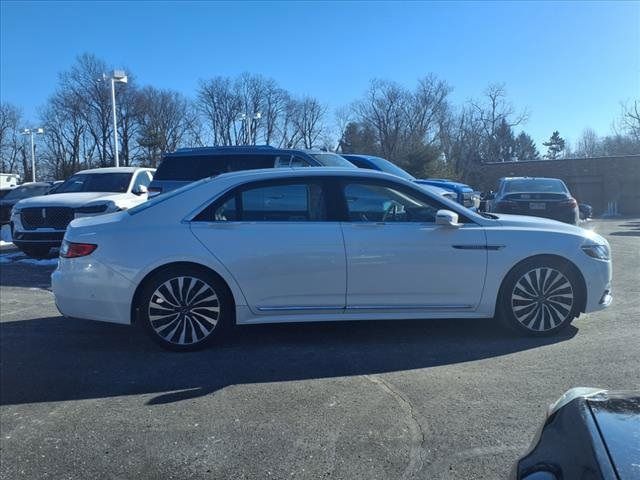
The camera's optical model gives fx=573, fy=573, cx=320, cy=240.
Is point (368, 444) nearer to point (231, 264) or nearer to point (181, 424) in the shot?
point (181, 424)

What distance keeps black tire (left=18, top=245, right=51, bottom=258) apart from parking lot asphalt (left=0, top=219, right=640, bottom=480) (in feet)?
17.1

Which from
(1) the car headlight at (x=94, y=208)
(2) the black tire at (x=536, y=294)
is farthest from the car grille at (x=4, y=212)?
(2) the black tire at (x=536, y=294)

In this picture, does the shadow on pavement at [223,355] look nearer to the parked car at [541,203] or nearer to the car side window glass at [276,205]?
the car side window glass at [276,205]

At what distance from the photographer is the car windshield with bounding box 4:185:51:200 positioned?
61.7 feet

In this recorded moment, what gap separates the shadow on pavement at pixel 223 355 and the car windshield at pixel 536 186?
316 inches

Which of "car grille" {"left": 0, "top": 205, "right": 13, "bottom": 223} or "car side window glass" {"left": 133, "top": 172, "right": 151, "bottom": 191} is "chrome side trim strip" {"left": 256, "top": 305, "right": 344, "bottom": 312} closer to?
"car side window glass" {"left": 133, "top": 172, "right": 151, "bottom": 191}

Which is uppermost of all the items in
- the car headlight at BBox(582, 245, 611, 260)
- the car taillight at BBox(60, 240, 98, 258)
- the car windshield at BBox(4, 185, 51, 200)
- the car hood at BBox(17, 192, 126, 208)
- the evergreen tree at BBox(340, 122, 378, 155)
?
the evergreen tree at BBox(340, 122, 378, 155)

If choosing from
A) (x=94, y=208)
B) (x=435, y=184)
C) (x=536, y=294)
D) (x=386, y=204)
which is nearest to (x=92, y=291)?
(x=386, y=204)

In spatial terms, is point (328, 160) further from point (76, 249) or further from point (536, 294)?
point (76, 249)

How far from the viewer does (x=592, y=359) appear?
4.69 metres

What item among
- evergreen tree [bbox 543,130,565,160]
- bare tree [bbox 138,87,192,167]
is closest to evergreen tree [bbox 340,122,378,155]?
bare tree [bbox 138,87,192,167]

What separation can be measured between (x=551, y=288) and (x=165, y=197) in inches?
145

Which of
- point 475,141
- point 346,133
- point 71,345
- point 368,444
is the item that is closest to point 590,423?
point 368,444

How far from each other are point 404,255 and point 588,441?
345 cm
